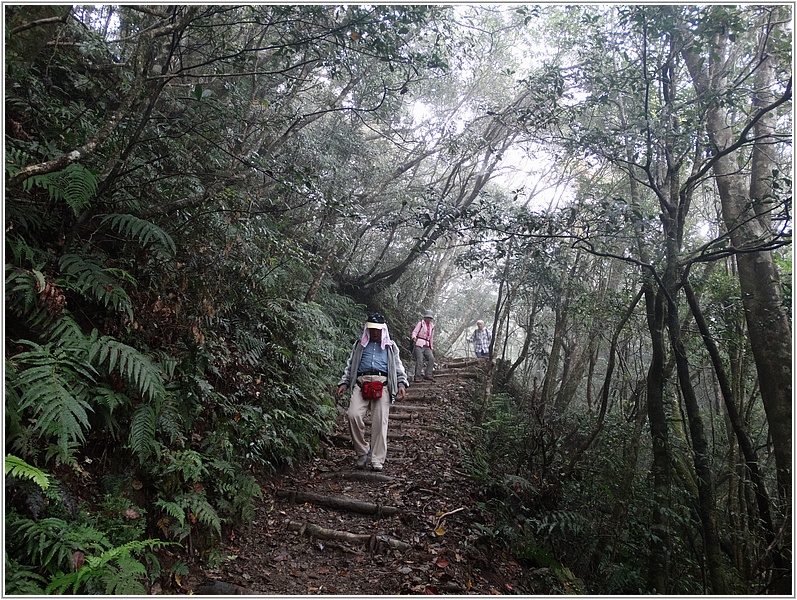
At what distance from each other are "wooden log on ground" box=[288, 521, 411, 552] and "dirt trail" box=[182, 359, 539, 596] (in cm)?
1

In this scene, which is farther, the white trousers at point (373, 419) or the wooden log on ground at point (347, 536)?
the white trousers at point (373, 419)

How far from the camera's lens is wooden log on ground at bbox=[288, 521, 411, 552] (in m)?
4.94

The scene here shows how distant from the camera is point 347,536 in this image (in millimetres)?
5109

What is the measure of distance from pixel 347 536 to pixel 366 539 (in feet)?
0.71

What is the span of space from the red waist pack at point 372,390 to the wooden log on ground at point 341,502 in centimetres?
138

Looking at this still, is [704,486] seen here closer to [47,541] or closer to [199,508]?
[199,508]

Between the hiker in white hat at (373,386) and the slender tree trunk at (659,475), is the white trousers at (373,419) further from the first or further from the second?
the slender tree trunk at (659,475)

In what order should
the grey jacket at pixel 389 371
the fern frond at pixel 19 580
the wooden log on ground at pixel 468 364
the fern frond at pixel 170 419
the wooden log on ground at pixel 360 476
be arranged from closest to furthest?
the fern frond at pixel 19 580 → the fern frond at pixel 170 419 → the wooden log on ground at pixel 360 476 → the grey jacket at pixel 389 371 → the wooden log on ground at pixel 468 364

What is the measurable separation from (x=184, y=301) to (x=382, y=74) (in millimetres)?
8274

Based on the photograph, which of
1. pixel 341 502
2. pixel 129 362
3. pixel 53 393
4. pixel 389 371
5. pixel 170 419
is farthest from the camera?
pixel 389 371

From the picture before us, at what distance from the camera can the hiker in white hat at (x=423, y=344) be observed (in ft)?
42.0

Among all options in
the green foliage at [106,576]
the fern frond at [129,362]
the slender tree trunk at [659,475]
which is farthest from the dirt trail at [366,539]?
the slender tree trunk at [659,475]

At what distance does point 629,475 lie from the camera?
605cm

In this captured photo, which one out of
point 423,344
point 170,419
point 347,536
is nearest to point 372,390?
point 347,536
